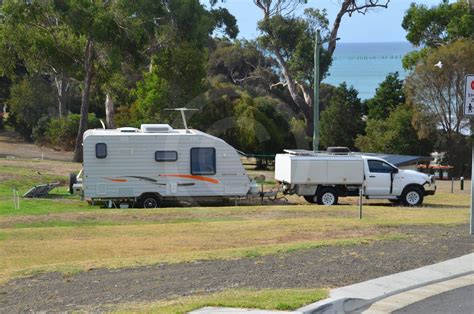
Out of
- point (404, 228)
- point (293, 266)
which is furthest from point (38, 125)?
point (293, 266)

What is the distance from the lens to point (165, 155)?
25.8 meters

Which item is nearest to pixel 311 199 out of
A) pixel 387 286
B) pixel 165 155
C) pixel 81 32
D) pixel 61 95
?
pixel 165 155

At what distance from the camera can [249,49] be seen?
262ft

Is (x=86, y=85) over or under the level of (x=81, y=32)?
under

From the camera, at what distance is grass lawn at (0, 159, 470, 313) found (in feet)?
40.4

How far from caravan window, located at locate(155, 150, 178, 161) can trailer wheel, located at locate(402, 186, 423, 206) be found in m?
8.77

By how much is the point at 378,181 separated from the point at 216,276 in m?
17.3

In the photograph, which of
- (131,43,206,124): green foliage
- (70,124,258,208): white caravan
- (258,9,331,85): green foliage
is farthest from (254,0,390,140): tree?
(70,124,258,208): white caravan

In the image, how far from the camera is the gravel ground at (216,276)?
9969 millimetres

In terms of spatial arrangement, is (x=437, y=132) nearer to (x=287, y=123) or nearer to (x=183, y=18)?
(x=287, y=123)

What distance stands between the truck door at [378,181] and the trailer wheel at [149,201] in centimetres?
782

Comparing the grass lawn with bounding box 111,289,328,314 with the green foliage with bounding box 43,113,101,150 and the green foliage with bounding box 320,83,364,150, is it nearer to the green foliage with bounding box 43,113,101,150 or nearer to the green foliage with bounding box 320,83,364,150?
the green foliage with bounding box 43,113,101,150

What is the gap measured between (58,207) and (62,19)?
66.7ft

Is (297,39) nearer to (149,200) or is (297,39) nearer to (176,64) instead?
(176,64)
